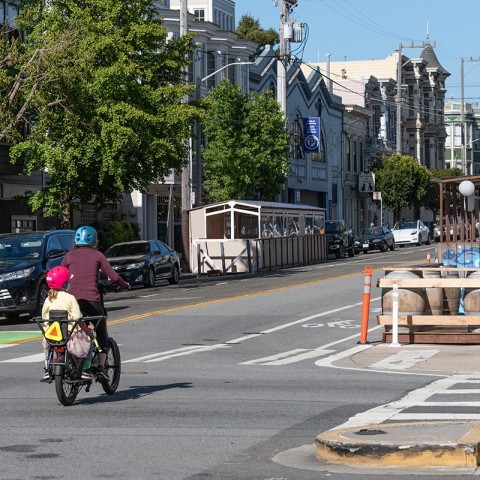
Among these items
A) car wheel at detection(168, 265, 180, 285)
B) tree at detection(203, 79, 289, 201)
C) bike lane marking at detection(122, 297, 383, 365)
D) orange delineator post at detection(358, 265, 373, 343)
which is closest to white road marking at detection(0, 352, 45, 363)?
bike lane marking at detection(122, 297, 383, 365)

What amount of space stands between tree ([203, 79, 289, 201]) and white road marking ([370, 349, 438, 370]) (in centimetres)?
4056

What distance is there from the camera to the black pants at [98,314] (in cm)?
1420

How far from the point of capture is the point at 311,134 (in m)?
81.2

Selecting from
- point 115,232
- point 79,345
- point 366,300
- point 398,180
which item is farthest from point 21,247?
point 398,180

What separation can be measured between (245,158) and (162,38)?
64.9 ft

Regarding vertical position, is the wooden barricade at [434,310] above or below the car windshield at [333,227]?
below

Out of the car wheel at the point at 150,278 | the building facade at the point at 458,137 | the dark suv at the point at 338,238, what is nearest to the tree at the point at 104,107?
the car wheel at the point at 150,278

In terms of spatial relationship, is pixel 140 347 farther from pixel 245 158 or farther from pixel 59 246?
pixel 245 158

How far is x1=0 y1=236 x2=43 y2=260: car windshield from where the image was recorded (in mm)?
28016

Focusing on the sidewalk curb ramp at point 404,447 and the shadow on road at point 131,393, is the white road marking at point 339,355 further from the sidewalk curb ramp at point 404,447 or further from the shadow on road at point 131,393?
the sidewalk curb ramp at point 404,447

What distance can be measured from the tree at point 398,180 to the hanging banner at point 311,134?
1620 centimetres

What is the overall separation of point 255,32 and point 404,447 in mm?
92010

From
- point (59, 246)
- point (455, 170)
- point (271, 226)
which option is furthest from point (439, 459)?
point (455, 170)

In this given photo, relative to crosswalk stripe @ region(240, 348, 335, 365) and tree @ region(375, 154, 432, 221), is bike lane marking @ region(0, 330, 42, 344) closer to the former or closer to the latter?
crosswalk stripe @ region(240, 348, 335, 365)
